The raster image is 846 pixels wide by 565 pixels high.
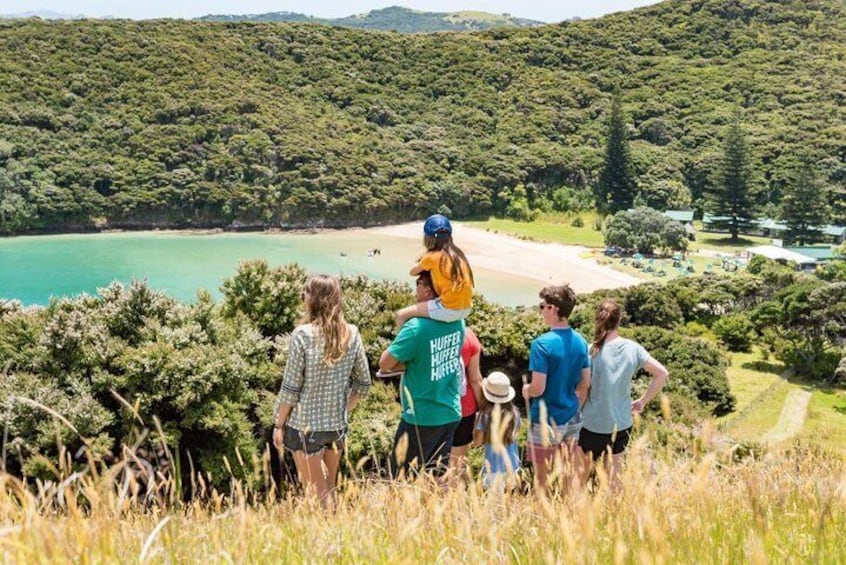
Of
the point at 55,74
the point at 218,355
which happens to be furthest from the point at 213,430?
the point at 55,74

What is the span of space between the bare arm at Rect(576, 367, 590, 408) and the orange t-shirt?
81 cm

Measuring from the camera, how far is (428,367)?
11.4 ft

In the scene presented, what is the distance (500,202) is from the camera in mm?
60625

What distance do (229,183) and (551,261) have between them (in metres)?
28.4

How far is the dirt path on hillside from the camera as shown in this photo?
48.4 ft

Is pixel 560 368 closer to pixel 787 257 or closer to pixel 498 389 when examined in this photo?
pixel 498 389

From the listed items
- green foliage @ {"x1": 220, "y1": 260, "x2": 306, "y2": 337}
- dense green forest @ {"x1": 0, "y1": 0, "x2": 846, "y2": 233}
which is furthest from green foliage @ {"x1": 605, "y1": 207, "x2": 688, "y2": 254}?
green foliage @ {"x1": 220, "y1": 260, "x2": 306, "y2": 337}

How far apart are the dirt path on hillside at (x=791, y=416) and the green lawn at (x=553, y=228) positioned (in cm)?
3130

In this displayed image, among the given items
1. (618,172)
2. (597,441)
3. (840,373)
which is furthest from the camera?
(618,172)

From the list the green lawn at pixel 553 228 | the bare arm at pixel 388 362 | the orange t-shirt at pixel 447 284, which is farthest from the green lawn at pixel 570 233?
the bare arm at pixel 388 362

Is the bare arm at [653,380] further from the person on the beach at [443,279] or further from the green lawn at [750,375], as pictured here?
the green lawn at [750,375]

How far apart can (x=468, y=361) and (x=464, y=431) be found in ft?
1.41

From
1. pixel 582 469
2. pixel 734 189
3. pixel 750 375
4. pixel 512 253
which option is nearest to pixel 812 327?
pixel 750 375

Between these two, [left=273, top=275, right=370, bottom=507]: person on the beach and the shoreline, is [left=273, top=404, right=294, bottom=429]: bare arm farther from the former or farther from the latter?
the shoreline
